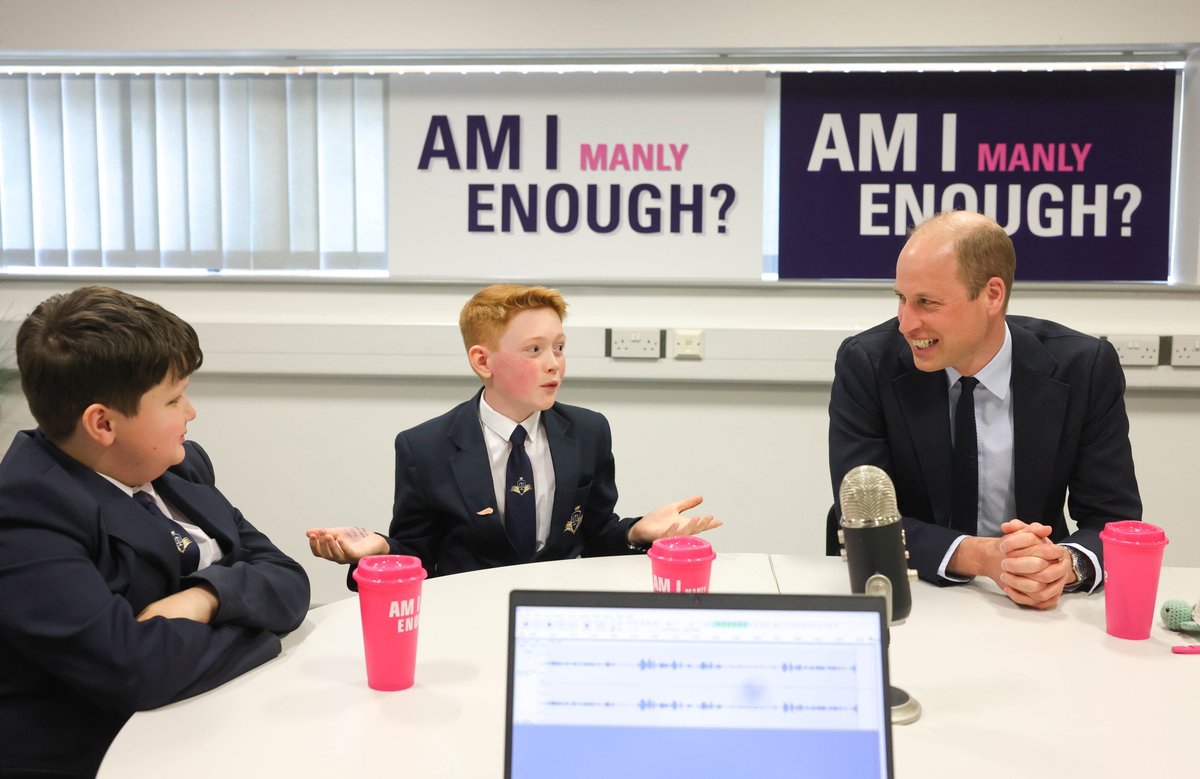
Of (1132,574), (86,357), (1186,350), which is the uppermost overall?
(86,357)

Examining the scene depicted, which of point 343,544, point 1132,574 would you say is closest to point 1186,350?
point 1132,574

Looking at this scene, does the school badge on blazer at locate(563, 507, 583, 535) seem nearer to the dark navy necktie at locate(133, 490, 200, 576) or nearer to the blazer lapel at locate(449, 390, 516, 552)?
the blazer lapel at locate(449, 390, 516, 552)

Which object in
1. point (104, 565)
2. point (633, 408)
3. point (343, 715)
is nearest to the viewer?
point (343, 715)

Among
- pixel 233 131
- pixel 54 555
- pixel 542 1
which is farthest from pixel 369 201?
pixel 54 555

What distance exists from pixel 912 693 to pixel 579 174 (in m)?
2.57

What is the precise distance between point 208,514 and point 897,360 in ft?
4.50

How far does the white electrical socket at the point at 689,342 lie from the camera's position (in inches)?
140

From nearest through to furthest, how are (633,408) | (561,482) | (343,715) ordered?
(343,715) → (561,482) → (633,408)

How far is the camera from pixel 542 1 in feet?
11.4

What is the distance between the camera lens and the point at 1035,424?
6.95 ft

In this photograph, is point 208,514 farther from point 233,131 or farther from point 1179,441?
point 1179,441

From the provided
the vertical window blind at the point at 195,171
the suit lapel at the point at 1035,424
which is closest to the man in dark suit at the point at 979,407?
the suit lapel at the point at 1035,424

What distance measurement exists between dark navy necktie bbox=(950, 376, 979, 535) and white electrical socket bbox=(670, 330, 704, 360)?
4.75ft

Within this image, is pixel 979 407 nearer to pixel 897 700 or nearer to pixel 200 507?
pixel 897 700
